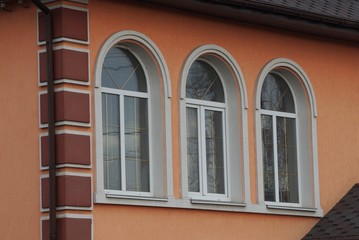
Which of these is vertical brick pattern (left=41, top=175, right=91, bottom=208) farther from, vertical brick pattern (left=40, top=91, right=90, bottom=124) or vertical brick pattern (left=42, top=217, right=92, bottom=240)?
vertical brick pattern (left=40, top=91, right=90, bottom=124)

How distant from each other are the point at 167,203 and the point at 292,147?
3.31m

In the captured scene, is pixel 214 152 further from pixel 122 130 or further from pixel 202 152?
pixel 122 130

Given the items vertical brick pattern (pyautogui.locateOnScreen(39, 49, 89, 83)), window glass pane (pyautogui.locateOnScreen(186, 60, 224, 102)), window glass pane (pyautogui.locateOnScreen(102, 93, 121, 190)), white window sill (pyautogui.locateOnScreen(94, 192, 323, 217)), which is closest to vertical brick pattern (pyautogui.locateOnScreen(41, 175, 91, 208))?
white window sill (pyautogui.locateOnScreen(94, 192, 323, 217))

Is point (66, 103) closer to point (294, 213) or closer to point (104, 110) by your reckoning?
point (104, 110)

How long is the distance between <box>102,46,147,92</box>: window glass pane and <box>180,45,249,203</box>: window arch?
81 centimetres

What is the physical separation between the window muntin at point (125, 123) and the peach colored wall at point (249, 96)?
420mm

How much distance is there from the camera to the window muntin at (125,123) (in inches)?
691

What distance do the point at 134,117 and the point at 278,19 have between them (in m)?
2.92

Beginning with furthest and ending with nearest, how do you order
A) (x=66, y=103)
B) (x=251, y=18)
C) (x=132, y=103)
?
(x=251, y=18)
(x=132, y=103)
(x=66, y=103)

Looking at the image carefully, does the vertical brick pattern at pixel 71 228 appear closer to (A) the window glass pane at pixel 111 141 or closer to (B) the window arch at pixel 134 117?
(B) the window arch at pixel 134 117

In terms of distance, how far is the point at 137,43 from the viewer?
58.7 feet

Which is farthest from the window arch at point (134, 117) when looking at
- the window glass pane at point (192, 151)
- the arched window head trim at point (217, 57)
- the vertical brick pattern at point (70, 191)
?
the window glass pane at point (192, 151)

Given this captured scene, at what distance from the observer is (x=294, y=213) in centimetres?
1977

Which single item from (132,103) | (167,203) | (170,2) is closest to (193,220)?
(167,203)
